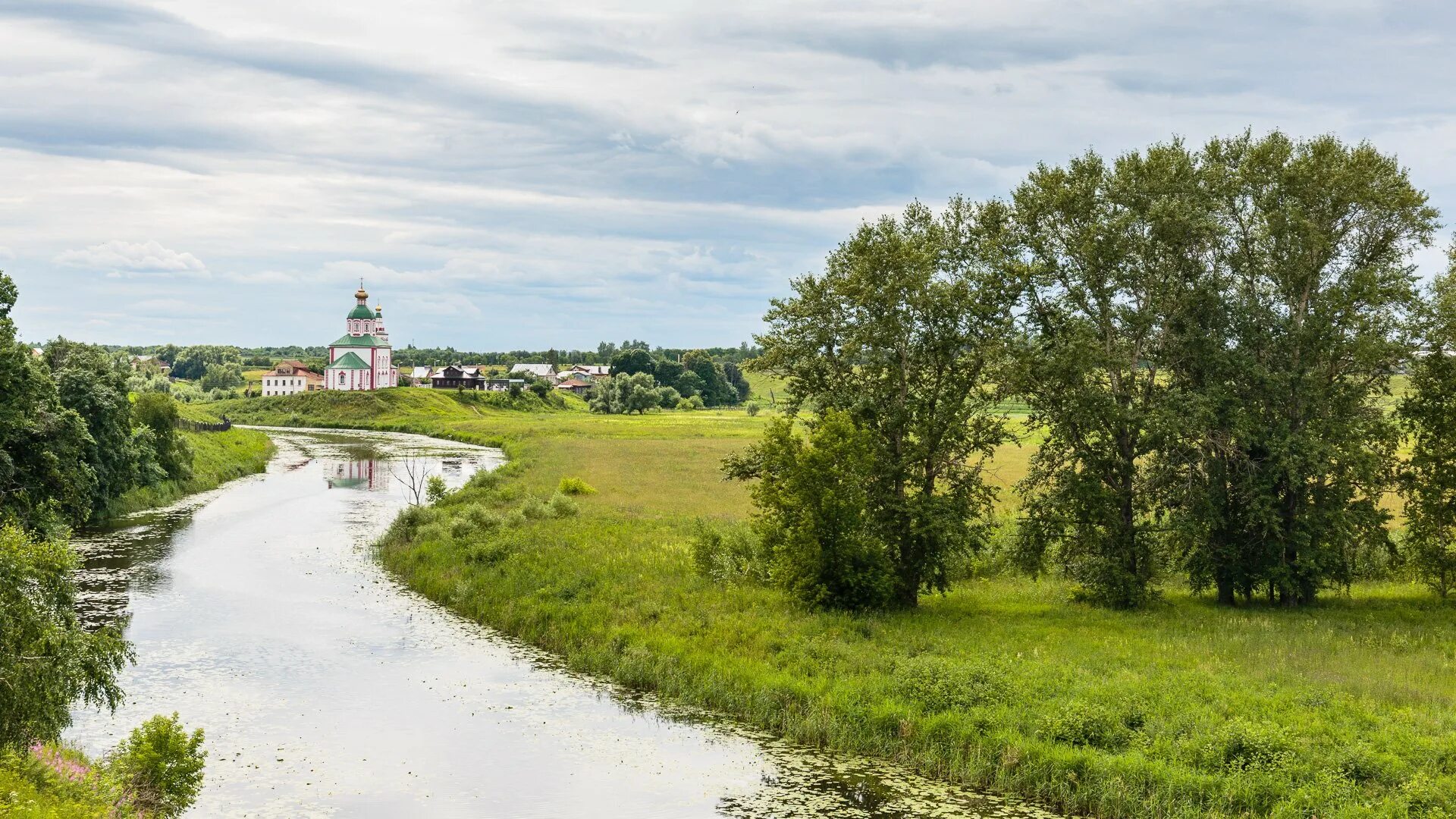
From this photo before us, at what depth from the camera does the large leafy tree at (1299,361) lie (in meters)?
30.3

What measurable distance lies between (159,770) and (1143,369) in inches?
1081

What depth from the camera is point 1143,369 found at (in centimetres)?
3234

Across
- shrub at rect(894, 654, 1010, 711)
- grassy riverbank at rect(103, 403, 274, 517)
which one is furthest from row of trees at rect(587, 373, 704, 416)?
shrub at rect(894, 654, 1010, 711)

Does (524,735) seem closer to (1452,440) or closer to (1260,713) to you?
(1260,713)

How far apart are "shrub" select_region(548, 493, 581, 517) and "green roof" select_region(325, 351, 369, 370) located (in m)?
146

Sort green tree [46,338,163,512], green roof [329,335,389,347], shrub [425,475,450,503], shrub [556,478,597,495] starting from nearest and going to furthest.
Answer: green tree [46,338,163,512] < shrub [425,475,450,503] < shrub [556,478,597,495] < green roof [329,335,389,347]

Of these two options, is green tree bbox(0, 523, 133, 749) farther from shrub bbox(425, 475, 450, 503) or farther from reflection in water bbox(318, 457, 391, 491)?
reflection in water bbox(318, 457, 391, 491)

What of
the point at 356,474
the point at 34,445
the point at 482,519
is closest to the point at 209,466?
the point at 356,474

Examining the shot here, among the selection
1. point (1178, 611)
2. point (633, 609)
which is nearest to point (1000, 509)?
point (1178, 611)

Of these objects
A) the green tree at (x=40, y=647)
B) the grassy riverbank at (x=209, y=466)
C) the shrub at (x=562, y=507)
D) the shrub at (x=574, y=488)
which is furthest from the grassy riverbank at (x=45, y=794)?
the shrub at (x=574, y=488)

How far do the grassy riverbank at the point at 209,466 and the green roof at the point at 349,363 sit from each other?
79710 millimetres

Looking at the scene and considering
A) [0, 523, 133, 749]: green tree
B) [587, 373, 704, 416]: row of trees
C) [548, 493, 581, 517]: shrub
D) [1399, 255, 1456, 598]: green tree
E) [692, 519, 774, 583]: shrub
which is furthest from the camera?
[587, 373, 704, 416]: row of trees

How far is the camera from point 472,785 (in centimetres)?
2022

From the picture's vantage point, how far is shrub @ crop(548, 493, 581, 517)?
163 feet
